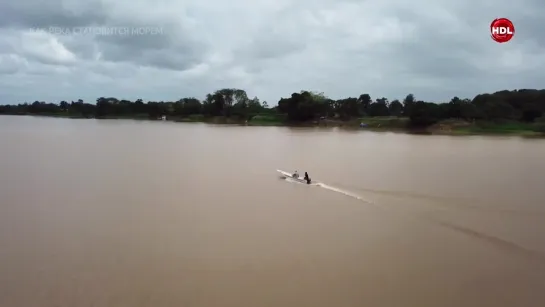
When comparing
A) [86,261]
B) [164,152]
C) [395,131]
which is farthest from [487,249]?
[395,131]

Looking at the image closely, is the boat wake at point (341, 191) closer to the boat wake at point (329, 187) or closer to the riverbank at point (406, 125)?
the boat wake at point (329, 187)

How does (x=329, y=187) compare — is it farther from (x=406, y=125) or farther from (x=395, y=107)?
(x=395, y=107)

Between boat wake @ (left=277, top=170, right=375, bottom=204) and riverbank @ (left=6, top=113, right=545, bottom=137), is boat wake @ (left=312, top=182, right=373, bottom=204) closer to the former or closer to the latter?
boat wake @ (left=277, top=170, right=375, bottom=204)

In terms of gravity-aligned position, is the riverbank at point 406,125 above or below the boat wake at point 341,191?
above

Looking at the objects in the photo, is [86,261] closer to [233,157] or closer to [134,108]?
[233,157]

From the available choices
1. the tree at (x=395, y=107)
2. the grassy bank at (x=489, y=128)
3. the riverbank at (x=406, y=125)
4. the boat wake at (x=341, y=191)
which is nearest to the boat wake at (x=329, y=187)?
the boat wake at (x=341, y=191)

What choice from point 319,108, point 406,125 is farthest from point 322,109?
point 406,125
